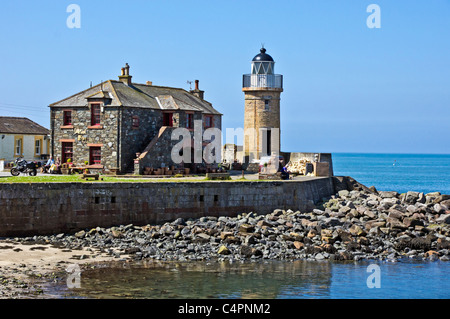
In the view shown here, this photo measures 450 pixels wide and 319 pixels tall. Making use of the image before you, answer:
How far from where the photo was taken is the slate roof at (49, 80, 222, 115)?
3844cm

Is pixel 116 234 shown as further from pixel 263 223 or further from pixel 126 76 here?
pixel 126 76

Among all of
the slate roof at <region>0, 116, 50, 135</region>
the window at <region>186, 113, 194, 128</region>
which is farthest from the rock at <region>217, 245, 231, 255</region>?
the slate roof at <region>0, 116, 50, 135</region>

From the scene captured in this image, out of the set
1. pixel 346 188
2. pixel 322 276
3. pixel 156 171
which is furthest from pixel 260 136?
pixel 322 276

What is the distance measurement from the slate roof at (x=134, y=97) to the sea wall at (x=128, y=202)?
843 cm

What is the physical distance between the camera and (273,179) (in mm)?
35562

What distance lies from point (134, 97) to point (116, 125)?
2613 mm

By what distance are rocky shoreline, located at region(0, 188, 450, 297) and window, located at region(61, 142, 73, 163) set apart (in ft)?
35.2

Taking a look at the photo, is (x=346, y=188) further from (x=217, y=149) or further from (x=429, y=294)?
(x=429, y=294)

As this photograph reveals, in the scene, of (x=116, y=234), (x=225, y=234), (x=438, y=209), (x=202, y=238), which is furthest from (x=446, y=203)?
(x=116, y=234)

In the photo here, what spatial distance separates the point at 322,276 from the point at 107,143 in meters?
17.8

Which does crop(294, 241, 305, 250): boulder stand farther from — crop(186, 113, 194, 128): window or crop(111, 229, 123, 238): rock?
crop(186, 113, 194, 128): window

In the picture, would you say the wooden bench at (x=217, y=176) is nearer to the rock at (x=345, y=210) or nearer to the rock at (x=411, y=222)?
the rock at (x=345, y=210)

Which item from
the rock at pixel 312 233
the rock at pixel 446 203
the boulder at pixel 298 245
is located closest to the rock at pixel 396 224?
the rock at pixel 312 233

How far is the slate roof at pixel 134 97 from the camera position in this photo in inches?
1513
